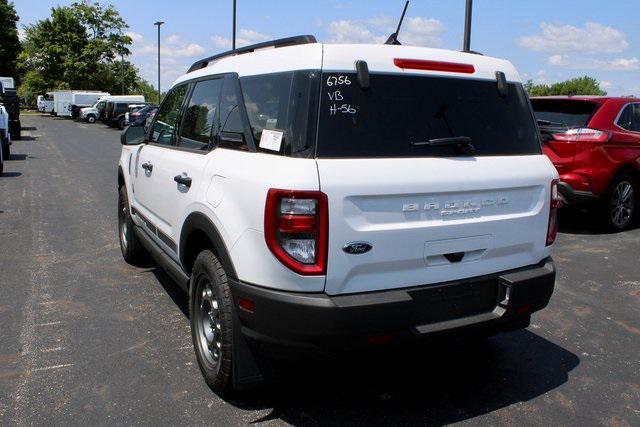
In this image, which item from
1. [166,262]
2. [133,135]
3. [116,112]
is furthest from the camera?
[116,112]

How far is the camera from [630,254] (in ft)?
22.2

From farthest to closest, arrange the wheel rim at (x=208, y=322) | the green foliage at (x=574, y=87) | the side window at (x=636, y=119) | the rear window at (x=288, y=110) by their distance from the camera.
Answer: the green foliage at (x=574, y=87) < the side window at (x=636, y=119) < the wheel rim at (x=208, y=322) < the rear window at (x=288, y=110)

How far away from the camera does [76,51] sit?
58.5m

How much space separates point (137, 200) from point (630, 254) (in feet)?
18.0

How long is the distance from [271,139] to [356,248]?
0.70 m

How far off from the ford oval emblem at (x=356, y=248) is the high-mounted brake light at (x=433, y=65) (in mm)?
968

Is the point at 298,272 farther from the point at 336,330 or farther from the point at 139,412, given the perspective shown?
the point at 139,412

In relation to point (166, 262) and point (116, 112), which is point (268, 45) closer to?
point (166, 262)

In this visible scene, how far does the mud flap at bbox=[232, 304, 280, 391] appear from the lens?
117 inches

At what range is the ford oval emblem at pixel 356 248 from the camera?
269 centimetres

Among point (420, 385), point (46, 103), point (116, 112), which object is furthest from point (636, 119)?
point (46, 103)

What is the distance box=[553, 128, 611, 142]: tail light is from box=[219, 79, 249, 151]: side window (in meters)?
5.39

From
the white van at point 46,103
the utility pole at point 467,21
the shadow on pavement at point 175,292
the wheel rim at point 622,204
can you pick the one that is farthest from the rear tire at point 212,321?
the white van at point 46,103

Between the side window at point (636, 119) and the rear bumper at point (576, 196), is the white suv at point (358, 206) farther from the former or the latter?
the side window at point (636, 119)
